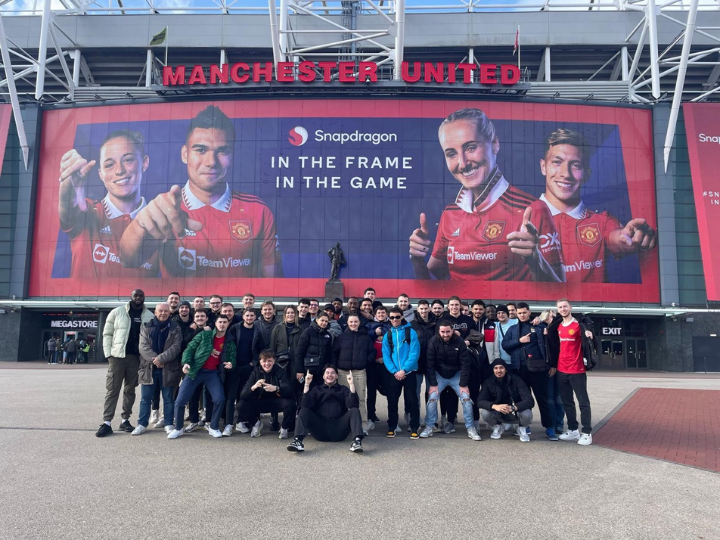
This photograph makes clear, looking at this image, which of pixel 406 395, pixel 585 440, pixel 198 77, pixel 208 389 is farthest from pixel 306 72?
pixel 585 440

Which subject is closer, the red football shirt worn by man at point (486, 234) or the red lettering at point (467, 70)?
the red football shirt worn by man at point (486, 234)

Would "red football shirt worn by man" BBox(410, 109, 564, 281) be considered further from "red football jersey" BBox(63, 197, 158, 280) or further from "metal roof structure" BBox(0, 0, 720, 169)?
"red football jersey" BBox(63, 197, 158, 280)

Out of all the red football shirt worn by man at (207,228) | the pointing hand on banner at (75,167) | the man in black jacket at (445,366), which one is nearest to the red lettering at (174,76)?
the red football shirt worn by man at (207,228)

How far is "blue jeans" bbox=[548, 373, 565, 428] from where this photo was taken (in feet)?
27.1

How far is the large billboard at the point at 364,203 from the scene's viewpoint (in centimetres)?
2842

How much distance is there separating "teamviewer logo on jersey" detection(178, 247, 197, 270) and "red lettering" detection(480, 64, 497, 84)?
19.7m

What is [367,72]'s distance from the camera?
29.2 m

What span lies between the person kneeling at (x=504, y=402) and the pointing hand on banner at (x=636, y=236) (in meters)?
24.2

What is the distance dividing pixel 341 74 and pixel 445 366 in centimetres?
2481

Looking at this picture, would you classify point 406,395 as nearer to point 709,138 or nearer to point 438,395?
point 438,395

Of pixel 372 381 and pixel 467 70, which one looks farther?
pixel 467 70

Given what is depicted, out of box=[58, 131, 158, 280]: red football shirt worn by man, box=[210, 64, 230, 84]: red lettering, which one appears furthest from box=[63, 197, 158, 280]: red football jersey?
box=[210, 64, 230, 84]: red lettering

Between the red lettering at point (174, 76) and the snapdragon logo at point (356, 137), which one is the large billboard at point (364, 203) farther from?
the red lettering at point (174, 76)

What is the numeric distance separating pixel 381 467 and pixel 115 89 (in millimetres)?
35657
